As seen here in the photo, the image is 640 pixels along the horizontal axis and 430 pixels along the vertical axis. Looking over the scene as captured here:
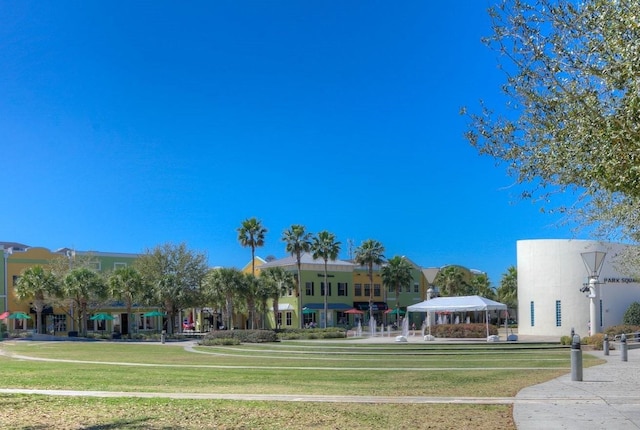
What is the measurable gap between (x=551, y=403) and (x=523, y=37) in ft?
23.1

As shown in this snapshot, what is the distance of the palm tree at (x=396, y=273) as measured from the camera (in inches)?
3233

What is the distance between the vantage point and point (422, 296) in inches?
3691

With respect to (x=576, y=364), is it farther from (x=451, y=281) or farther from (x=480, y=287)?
(x=480, y=287)

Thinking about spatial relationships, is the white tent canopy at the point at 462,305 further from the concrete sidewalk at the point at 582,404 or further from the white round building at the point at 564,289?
the concrete sidewalk at the point at 582,404

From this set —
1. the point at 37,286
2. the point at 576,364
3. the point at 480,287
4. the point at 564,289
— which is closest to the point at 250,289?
the point at 37,286

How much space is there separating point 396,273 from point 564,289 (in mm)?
32024

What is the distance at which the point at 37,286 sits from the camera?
62875 mm

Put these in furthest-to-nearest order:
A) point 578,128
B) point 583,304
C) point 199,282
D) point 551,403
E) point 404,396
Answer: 1. point 199,282
2. point 583,304
3. point 404,396
4. point 551,403
5. point 578,128

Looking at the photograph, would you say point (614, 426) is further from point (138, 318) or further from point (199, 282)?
point (138, 318)

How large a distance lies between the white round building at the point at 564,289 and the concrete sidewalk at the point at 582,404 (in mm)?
34150

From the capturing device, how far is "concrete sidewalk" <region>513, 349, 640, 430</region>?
10.3 m

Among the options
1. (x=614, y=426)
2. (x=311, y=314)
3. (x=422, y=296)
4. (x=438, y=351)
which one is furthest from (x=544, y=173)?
(x=422, y=296)

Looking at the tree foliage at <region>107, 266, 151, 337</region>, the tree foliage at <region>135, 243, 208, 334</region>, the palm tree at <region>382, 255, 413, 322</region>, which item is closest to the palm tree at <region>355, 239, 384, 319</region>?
the palm tree at <region>382, 255, 413, 322</region>

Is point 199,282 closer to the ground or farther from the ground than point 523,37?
closer to the ground
